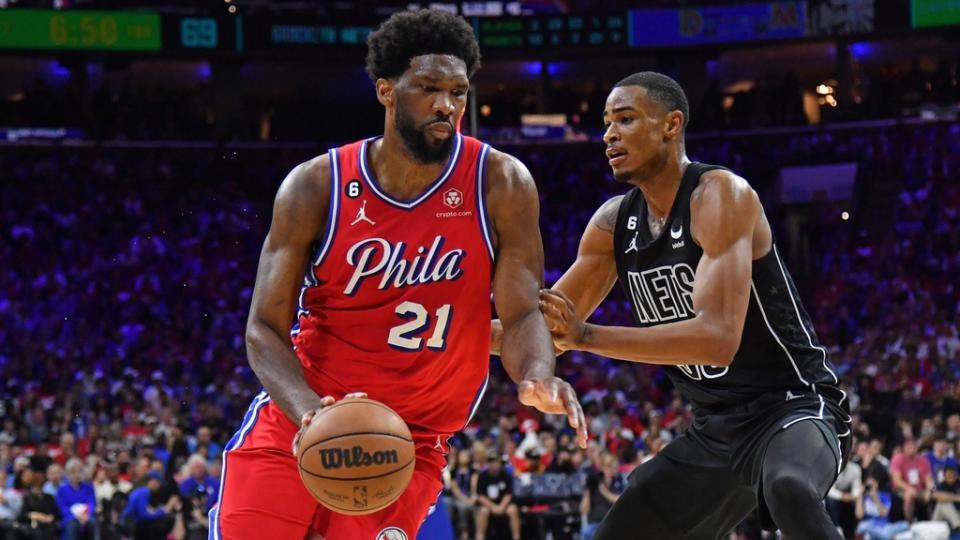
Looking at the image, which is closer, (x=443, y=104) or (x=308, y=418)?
(x=308, y=418)

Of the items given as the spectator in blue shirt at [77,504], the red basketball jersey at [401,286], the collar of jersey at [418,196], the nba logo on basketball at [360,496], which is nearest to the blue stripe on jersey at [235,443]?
the red basketball jersey at [401,286]

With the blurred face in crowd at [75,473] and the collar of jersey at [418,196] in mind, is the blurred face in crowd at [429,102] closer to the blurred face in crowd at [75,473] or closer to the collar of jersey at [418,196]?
the collar of jersey at [418,196]

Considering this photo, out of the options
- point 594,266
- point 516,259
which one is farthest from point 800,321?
point 516,259

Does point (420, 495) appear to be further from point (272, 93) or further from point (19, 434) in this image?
point (272, 93)

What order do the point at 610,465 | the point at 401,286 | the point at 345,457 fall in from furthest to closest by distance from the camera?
the point at 610,465 < the point at 401,286 < the point at 345,457

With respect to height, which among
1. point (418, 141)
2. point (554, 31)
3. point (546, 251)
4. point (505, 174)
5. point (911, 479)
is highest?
point (554, 31)

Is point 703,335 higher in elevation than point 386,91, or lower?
lower

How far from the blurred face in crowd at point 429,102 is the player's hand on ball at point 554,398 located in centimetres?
88

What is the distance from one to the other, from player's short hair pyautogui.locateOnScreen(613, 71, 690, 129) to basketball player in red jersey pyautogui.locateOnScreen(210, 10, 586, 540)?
104cm

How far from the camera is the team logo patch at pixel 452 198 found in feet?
14.2

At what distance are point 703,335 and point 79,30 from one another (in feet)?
68.6

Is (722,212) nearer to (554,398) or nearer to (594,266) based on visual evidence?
(594,266)

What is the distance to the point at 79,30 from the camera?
23344mm

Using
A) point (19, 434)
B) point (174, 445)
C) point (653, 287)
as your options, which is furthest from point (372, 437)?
point (19, 434)
